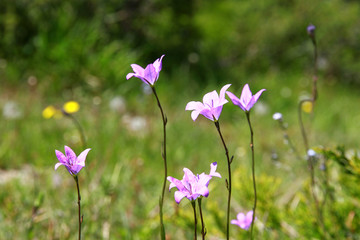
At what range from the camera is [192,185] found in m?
0.92

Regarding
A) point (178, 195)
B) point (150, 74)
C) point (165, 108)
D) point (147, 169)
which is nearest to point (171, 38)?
point (165, 108)

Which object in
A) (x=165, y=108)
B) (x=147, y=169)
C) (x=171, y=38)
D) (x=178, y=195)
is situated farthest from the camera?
(x=171, y=38)

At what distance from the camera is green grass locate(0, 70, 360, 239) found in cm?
173

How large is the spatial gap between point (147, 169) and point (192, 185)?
2.15 m

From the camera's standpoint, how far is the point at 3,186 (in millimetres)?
2275

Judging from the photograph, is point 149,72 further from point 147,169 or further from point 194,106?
point 147,169

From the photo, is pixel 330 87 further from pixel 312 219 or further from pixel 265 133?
pixel 312 219

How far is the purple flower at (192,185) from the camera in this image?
85 cm

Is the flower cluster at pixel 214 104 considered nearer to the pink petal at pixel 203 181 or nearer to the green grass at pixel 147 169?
the pink petal at pixel 203 181

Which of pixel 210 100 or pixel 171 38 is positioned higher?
pixel 171 38

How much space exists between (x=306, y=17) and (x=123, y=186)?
7977 millimetres

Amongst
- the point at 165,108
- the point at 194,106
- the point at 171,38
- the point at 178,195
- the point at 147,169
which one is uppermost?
the point at 171,38

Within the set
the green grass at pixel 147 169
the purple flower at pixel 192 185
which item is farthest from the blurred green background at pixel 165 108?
the purple flower at pixel 192 185

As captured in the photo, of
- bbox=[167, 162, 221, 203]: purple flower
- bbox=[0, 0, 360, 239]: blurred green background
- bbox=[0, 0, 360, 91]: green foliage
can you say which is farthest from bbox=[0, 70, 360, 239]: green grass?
bbox=[167, 162, 221, 203]: purple flower
